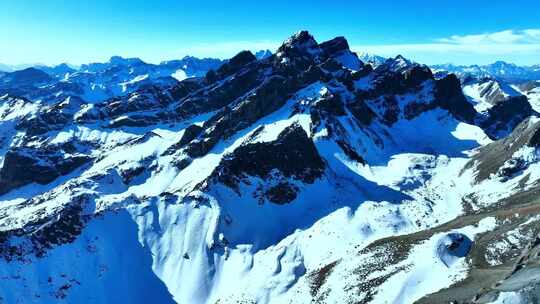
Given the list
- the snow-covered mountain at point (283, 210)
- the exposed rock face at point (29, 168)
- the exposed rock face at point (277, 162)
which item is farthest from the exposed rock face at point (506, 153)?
the exposed rock face at point (29, 168)

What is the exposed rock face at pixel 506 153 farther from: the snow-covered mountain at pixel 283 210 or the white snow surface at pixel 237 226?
the white snow surface at pixel 237 226

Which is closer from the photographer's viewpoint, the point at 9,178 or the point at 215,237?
the point at 215,237

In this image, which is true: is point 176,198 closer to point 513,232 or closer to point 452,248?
point 452,248

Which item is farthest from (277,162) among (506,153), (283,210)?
(506,153)

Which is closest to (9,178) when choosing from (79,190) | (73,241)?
(79,190)

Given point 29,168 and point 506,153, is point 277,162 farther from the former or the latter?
point 29,168

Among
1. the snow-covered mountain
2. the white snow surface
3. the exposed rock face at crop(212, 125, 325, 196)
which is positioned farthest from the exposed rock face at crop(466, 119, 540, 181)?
the exposed rock face at crop(212, 125, 325, 196)

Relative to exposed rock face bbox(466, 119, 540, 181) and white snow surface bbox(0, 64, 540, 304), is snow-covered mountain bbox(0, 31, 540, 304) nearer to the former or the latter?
white snow surface bbox(0, 64, 540, 304)
